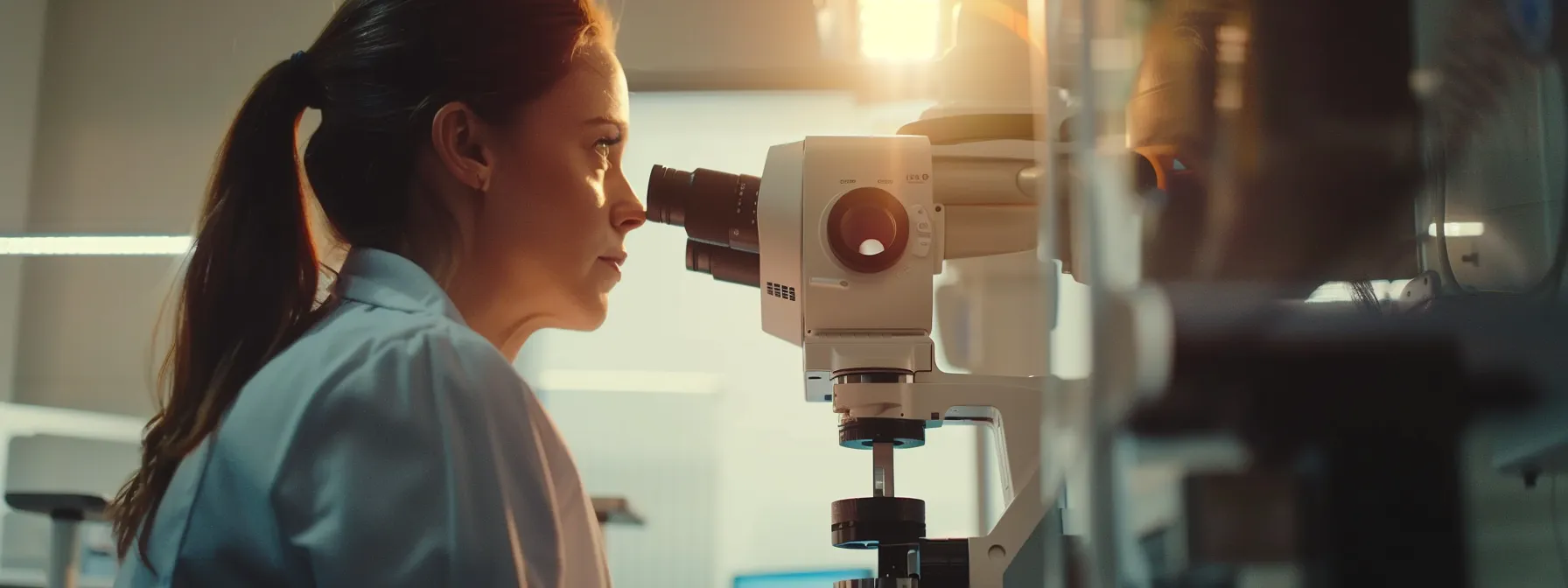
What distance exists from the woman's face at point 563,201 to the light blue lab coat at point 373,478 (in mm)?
208

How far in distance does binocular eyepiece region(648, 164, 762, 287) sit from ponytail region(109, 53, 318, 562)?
0.31 m

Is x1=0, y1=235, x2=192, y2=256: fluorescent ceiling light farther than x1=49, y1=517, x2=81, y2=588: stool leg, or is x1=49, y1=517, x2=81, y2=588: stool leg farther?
x1=0, y1=235, x2=192, y2=256: fluorescent ceiling light

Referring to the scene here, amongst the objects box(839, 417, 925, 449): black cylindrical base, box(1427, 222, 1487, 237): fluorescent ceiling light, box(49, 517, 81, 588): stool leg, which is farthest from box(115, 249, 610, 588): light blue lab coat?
box(49, 517, 81, 588): stool leg

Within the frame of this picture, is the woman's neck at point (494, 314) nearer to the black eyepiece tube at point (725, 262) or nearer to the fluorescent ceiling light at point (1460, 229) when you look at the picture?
the black eyepiece tube at point (725, 262)

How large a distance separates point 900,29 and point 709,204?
69cm

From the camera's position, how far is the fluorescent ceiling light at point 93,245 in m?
2.47

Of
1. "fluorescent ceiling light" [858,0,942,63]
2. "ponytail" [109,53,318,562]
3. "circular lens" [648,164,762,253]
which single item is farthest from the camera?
"fluorescent ceiling light" [858,0,942,63]

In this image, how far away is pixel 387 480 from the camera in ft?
2.05

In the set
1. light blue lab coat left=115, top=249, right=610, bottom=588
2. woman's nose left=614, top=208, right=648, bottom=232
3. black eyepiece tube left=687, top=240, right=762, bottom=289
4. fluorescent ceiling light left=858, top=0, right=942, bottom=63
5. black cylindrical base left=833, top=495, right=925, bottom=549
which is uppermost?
fluorescent ceiling light left=858, top=0, right=942, bottom=63

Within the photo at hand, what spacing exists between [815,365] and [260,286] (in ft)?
1.44

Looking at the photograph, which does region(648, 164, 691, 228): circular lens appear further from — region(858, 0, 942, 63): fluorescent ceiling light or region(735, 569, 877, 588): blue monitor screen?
region(735, 569, 877, 588): blue monitor screen

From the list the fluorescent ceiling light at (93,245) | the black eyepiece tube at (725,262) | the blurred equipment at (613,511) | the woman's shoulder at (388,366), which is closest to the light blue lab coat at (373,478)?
the woman's shoulder at (388,366)

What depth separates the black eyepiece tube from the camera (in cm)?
107

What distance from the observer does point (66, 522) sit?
1.99 m
